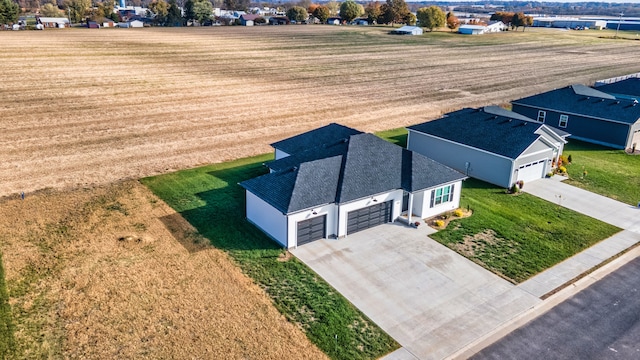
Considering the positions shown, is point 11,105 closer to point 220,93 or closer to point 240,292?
point 220,93

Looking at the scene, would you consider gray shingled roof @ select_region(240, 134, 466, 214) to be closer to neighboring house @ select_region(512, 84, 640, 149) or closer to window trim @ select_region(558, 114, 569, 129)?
neighboring house @ select_region(512, 84, 640, 149)

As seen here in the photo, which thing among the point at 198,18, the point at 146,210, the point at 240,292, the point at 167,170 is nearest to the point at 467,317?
the point at 240,292

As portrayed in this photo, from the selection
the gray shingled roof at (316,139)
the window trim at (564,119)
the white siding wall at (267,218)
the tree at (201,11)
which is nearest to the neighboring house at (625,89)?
the window trim at (564,119)

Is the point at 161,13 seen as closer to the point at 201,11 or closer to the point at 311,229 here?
the point at 201,11

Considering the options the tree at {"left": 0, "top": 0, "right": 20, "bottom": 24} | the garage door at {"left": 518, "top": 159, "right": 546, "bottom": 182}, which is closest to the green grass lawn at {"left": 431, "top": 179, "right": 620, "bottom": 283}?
the garage door at {"left": 518, "top": 159, "right": 546, "bottom": 182}

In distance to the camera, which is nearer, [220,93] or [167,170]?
[167,170]

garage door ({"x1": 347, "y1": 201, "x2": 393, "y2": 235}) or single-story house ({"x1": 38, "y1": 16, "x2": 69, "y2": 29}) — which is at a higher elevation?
single-story house ({"x1": 38, "y1": 16, "x2": 69, "y2": 29})
